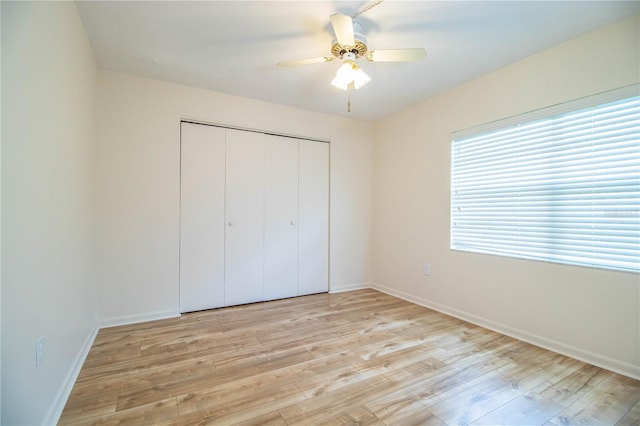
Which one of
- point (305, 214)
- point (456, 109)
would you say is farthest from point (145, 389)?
point (456, 109)

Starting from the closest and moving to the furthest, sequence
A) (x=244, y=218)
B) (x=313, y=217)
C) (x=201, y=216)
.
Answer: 1. (x=201, y=216)
2. (x=244, y=218)
3. (x=313, y=217)

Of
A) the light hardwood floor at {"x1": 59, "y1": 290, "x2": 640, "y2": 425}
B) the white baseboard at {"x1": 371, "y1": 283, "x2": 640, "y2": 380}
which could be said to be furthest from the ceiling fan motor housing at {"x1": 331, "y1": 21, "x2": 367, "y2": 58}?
the white baseboard at {"x1": 371, "y1": 283, "x2": 640, "y2": 380}

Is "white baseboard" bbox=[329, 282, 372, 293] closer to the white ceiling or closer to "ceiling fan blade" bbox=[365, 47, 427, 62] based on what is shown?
the white ceiling

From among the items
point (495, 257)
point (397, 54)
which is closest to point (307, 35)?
point (397, 54)

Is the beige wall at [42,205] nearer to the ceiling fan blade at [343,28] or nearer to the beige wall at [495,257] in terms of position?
the ceiling fan blade at [343,28]

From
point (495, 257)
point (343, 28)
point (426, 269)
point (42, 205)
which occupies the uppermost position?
point (343, 28)

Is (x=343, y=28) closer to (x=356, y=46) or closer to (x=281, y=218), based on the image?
(x=356, y=46)

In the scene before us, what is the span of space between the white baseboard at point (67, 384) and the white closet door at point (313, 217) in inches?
87.6

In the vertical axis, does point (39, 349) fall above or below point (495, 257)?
below

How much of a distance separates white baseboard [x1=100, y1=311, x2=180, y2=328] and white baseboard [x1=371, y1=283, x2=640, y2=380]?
9.42ft

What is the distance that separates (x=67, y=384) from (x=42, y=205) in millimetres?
1123

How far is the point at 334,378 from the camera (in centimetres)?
184

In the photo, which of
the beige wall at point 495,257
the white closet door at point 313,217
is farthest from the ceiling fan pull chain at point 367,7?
the white closet door at point 313,217

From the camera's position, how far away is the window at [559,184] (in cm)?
195
